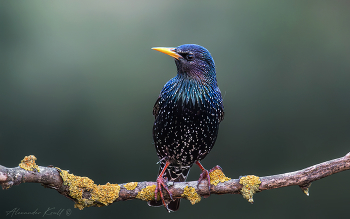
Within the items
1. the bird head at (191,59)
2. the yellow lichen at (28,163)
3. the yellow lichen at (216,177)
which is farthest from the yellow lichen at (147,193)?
the bird head at (191,59)

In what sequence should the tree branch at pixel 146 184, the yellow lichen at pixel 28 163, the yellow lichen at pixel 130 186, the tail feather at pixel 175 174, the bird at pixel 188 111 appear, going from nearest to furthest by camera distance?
the yellow lichen at pixel 28 163 → the tree branch at pixel 146 184 → the yellow lichen at pixel 130 186 → the bird at pixel 188 111 → the tail feather at pixel 175 174

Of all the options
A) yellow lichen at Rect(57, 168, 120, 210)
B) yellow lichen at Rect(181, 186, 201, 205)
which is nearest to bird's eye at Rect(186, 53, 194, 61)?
yellow lichen at Rect(181, 186, 201, 205)

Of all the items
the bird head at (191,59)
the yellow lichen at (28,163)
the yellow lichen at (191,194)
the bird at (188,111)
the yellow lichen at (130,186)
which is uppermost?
the bird head at (191,59)

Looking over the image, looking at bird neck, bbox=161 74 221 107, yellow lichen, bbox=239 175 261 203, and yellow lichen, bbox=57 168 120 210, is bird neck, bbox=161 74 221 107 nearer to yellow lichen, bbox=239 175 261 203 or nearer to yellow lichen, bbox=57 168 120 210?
yellow lichen, bbox=239 175 261 203

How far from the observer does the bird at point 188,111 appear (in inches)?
132

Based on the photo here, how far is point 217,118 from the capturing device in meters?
3.52

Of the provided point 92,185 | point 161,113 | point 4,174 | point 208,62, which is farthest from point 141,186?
point 208,62

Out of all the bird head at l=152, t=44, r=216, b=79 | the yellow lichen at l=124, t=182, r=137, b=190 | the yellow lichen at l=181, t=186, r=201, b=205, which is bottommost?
the yellow lichen at l=181, t=186, r=201, b=205

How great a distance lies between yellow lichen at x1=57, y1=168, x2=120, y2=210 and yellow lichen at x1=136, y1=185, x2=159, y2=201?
22cm

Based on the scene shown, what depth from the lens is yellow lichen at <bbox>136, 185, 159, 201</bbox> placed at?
3.12 metres

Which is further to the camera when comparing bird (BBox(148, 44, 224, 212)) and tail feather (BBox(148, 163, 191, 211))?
tail feather (BBox(148, 163, 191, 211))

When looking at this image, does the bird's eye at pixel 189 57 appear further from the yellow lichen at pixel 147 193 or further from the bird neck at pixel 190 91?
the yellow lichen at pixel 147 193

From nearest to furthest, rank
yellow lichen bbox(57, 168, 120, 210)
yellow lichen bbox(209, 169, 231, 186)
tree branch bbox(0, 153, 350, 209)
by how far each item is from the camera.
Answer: tree branch bbox(0, 153, 350, 209), yellow lichen bbox(57, 168, 120, 210), yellow lichen bbox(209, 169, 231, 186)

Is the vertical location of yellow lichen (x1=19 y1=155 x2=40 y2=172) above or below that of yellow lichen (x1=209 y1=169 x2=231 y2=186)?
above
